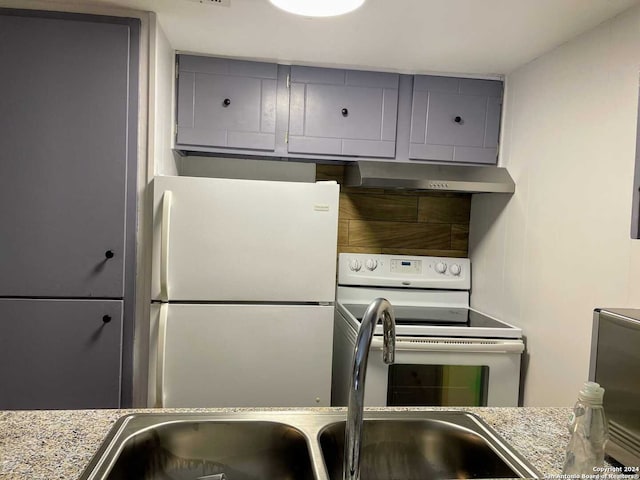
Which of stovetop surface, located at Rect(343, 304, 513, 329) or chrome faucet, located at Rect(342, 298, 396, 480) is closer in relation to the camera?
chrome faucet, located at Rect(342, 298, 396, 480)

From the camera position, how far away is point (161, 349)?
194cm

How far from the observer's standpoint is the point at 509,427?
3.70 ft

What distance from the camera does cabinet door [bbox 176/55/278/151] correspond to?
88.9 inches

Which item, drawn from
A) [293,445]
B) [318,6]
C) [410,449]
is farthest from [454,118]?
[293,445]

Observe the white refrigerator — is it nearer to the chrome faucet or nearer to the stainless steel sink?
the stainless steel sink

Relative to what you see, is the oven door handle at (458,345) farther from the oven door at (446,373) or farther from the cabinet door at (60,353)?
the cabinet door at (60,353)

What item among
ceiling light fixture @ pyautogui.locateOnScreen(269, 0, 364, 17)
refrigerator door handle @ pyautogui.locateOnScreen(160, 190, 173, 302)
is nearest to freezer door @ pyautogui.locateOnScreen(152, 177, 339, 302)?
refrigerator door handle @ pyautogui.locateOnScreen(160, 190, 173, 302)

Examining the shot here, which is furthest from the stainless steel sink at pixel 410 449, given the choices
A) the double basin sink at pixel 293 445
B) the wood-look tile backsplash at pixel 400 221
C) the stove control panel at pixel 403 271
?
the wood-look tile backsplash at pixel 400 221

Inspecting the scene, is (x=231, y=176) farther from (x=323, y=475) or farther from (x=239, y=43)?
(x=323, y=475)

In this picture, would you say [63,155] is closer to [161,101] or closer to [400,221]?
[161,101]

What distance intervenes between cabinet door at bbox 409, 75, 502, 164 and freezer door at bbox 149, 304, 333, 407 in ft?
3.33

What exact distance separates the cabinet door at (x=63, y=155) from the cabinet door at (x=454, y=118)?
4.53 feet

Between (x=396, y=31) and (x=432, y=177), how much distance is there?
0.74 meters

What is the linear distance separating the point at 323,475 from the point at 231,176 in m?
1.99
